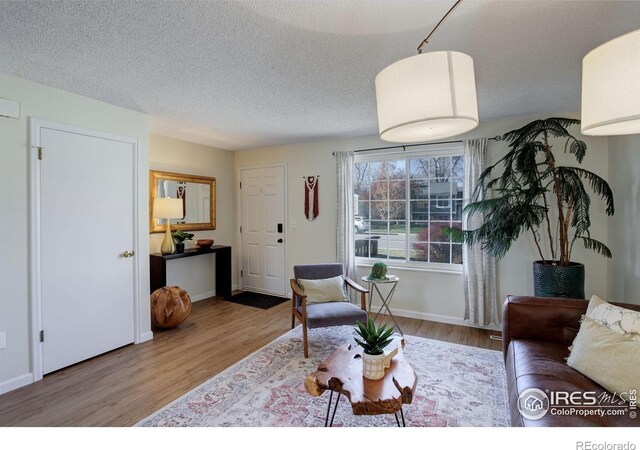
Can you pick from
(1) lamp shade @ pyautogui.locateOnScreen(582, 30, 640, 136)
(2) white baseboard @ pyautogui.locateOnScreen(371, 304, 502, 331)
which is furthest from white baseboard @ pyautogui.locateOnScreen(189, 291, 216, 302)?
(1) lamp shade @ pyautogui.locateOnScreen(582, 30, 640, 136)

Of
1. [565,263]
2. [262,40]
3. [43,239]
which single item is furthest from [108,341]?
[565,263]

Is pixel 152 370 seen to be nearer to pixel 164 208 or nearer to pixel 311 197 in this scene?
pixel 164 208

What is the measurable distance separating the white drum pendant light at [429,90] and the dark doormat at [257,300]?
368 cm

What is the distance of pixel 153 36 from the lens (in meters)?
1.83

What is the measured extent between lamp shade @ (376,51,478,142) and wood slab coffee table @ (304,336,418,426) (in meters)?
1.29

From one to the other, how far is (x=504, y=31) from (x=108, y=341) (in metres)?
4.01

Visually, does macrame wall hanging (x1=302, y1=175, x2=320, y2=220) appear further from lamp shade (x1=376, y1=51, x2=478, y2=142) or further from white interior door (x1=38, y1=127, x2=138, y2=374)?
lamp shade (x1=376, y1=51, x2=478, y2=142)

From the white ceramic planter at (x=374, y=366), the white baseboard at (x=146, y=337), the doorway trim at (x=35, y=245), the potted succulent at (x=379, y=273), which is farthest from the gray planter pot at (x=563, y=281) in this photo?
the doorway trim at (x=35, y=245)

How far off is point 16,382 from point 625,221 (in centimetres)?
507

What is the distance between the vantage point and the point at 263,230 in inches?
201

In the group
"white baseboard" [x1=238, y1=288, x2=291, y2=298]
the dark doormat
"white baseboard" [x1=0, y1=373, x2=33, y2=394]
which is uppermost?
"white baseboard" [x1=238, y1=288, x2=291, y2=298]

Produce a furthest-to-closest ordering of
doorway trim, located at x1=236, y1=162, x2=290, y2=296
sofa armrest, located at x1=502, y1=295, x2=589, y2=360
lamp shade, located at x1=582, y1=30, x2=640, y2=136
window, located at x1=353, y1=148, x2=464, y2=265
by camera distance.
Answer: doorway trim, located at x1=236, y1=162, x2=290, y2=296
window, located at x1=353, y1=148, x2=464, y2=265
sofa armrest, located at x1=502, y1=295, x2=589, y2=360
lamp shade, located at x1=582, y1=30, x2=640, y2=136

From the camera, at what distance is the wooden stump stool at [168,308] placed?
136 inches

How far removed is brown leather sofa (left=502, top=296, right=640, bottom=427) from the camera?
135cm
